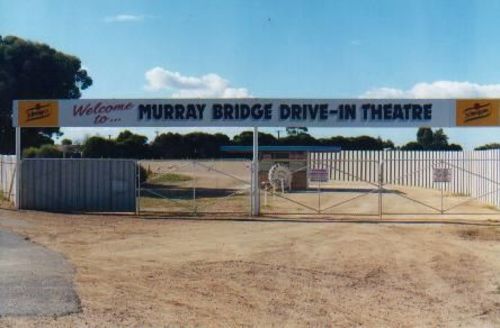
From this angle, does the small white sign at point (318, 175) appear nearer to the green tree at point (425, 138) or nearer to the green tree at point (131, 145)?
the green tree at point (131, 145)

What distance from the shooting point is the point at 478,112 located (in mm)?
26234

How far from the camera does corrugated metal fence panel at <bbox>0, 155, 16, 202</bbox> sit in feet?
102

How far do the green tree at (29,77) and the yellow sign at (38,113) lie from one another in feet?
88.2

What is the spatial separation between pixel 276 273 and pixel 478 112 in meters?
14.8

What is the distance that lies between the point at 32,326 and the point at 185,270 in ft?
17.4

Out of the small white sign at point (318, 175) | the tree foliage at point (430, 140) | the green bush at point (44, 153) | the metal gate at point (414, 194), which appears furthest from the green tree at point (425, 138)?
the small white sign at point (318, 175)

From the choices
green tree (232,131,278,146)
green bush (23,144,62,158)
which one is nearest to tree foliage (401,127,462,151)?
green tree (232,131,278,146)

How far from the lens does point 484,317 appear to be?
10719 millimetres

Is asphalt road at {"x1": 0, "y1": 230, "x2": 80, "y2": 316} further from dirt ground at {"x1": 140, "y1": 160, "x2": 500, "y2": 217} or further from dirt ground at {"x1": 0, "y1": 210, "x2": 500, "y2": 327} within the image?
dirt ground at {"x1": 140, "y1": 160, "x2": 500, "y2": 217}

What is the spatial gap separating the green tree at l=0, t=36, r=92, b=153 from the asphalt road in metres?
39.8

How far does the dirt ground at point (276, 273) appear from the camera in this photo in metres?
10.5

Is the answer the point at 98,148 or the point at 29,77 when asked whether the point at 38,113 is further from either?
the point at 98,148

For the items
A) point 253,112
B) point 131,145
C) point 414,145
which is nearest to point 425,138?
point 414,145

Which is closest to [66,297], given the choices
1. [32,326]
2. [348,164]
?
[32,326]
